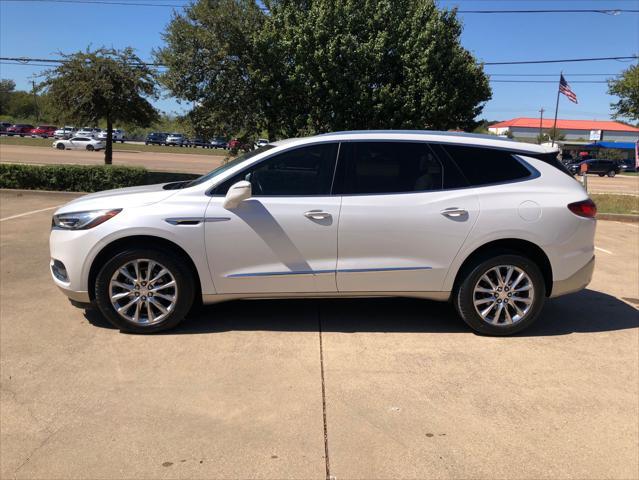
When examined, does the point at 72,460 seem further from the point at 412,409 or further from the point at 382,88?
the point at 382,88

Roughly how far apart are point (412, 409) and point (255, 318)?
6.68 feet

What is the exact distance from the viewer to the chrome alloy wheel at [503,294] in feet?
15.4

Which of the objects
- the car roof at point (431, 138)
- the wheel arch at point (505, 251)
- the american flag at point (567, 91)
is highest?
the american flag at point (567, 91)

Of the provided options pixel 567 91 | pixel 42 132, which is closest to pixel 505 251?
pixel 567 91

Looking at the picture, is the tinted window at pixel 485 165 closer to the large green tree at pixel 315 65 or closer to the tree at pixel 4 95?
the large green tree at pixel 315 65

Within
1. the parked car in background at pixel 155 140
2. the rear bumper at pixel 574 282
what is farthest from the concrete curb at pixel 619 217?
the parked car in background at pixel 155 140

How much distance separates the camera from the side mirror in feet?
14.2

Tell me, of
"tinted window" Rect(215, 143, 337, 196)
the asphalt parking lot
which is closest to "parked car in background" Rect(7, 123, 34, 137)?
the asphalt parking lot

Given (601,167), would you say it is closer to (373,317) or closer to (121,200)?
(373,317)

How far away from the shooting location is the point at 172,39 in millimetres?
14641

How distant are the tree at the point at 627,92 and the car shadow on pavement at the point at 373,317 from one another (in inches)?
1261

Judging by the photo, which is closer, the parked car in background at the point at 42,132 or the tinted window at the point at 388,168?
the tinted window at the point at 388,168

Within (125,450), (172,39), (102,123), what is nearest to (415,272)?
(125,450)

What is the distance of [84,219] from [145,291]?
2.64ft
